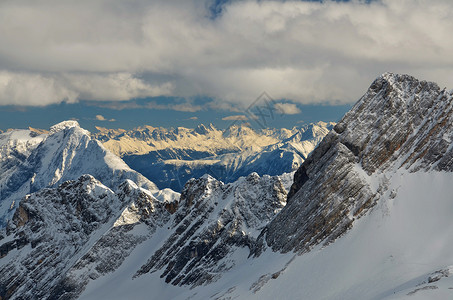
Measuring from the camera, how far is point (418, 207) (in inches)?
6909

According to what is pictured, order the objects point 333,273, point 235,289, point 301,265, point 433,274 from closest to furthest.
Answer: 1. point 433,274
2. point 333,273
3. point 301,265
4. point 235,289

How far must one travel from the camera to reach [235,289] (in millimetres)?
190750

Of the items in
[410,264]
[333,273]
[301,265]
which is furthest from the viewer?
[301,265]

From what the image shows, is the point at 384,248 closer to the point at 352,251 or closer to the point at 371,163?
the point at 352,251

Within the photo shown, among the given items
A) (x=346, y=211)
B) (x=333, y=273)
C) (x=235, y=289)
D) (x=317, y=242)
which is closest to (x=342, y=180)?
(x=346, y=211)

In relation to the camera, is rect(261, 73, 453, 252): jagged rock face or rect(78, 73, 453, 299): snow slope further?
rect(261, 73, 453, 252): jagged rock face

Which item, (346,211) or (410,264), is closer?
(410,264)

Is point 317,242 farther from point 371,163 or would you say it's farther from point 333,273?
point 371,163

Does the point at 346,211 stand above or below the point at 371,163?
below

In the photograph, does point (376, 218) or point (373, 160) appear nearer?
point (376, 218)

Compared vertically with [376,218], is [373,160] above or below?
above

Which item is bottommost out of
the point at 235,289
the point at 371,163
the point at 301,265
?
the point at 235,289

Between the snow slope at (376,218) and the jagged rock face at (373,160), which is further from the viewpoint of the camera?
the jagged rock face at (373,160)

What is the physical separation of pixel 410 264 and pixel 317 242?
38166 millimetres
